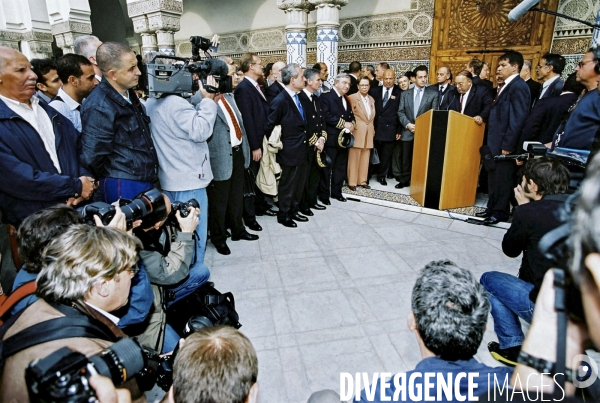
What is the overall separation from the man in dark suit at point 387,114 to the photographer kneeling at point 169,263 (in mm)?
3575

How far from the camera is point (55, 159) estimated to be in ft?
6.86

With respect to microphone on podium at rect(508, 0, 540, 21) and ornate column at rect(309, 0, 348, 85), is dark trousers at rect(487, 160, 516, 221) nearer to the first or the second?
microphone on podium at rect(508, 0, 540, 21)

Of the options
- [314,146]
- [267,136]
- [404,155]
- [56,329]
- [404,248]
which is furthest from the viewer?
[404,155]

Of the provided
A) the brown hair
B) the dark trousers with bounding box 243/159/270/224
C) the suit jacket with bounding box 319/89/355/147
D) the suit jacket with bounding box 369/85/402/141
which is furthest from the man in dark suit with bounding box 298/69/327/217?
the brown hair

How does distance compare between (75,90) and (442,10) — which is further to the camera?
(442,10)

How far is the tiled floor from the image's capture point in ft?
6.25

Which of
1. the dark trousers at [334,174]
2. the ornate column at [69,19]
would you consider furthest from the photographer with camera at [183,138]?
the ornate column at [69,19]

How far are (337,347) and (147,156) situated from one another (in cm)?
151

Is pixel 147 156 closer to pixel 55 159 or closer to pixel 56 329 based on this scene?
pixel 55 159

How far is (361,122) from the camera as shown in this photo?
4.58 metres

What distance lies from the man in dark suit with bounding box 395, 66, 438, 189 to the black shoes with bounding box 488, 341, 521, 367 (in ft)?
10.5

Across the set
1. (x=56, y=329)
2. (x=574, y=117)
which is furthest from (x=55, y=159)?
(x=574, y=117)

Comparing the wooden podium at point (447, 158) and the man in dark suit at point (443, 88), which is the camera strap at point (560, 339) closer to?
the wooden podium at point (447, 158)

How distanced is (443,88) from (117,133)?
395 cm
